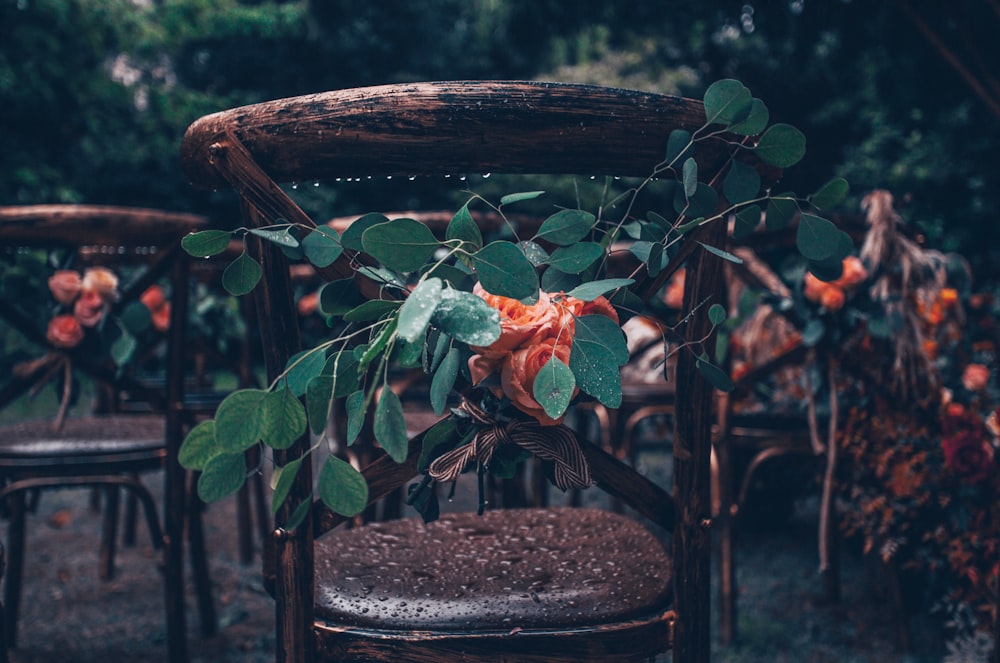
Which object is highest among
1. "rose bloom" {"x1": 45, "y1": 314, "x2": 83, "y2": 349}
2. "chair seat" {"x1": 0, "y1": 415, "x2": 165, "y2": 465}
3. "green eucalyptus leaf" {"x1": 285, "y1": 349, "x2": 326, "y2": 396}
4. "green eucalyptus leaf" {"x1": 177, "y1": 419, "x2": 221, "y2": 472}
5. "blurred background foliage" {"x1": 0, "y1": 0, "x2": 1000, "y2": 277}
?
"blurred background foliage" {"x1": 0, "y1": 0, "x2": 1000, "y2": 277}

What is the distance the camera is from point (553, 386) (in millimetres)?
539

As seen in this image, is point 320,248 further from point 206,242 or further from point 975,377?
point 975,377

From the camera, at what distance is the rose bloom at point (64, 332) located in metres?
1.41

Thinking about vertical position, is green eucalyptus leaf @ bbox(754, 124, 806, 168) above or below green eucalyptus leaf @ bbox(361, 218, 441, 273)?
above

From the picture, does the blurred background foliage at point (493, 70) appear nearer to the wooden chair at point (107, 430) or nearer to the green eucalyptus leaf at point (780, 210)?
the green eucalyptus leaf at point (780, 210)

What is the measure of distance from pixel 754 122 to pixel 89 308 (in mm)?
1317

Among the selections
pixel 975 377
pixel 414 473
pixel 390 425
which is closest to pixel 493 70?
pixel 975 377

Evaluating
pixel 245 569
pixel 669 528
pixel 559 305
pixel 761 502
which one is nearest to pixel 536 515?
pixel 669 528

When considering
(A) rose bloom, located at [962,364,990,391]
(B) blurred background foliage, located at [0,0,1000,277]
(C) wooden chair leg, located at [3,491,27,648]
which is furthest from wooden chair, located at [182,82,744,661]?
(B) blurred background foliage, located at [0,0,1000,277]

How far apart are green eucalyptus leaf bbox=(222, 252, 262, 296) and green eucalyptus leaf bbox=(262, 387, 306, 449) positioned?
103mm

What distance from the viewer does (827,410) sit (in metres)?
1.63

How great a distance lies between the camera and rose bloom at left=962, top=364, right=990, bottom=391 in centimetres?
163

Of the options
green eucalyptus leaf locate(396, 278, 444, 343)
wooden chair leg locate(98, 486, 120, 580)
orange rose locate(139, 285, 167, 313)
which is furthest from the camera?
wooden chair leg locate(98, 486, 120, 580)

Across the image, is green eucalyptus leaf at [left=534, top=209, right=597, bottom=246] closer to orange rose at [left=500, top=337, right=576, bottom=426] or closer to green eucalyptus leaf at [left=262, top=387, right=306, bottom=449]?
orange rose at [left=500, top=337, right=576, bottom=426]
